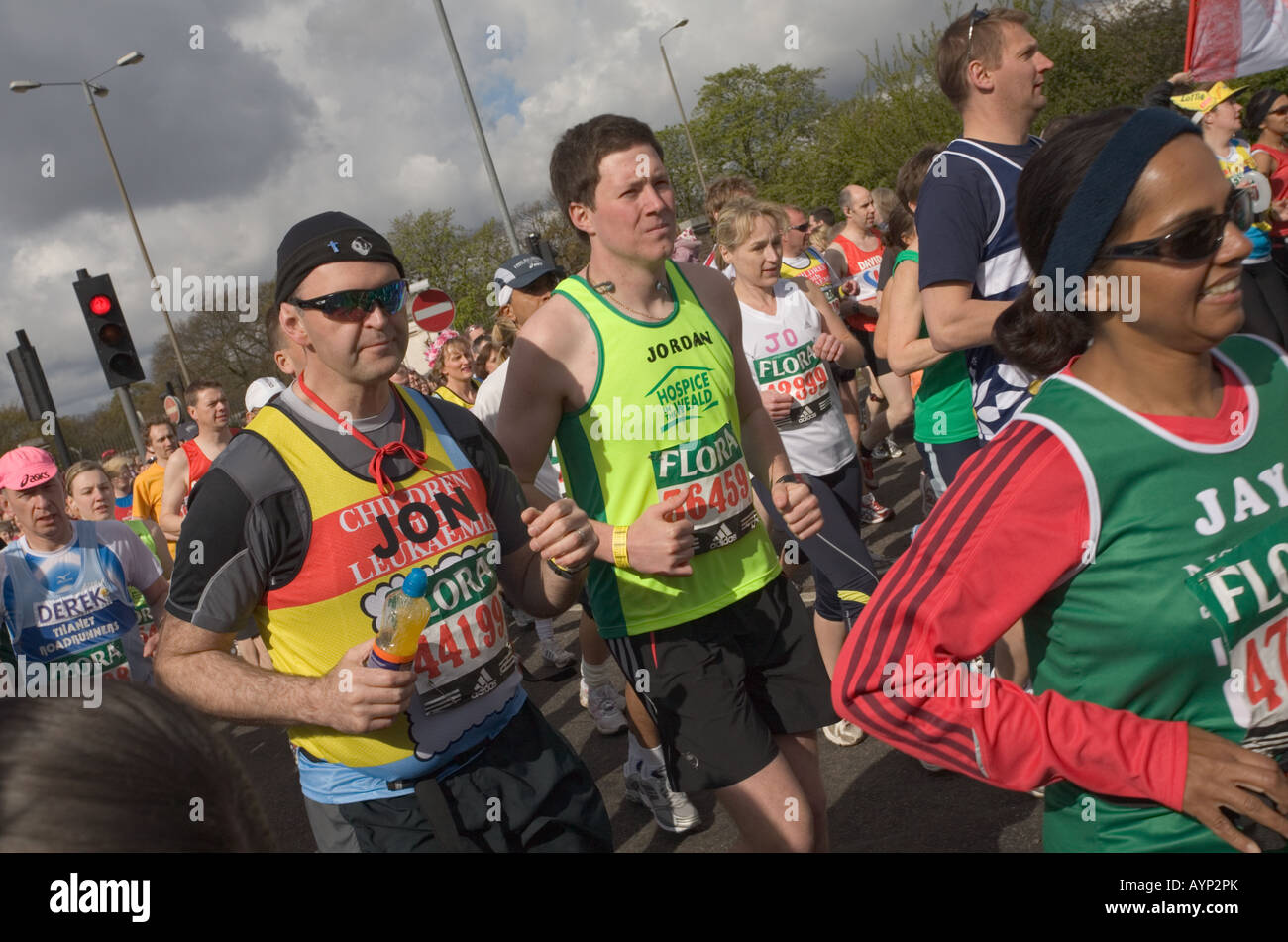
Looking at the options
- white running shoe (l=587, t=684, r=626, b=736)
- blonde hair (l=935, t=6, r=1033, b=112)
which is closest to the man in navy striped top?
blonde hair (l=935, t=6, r=1033, b=112)

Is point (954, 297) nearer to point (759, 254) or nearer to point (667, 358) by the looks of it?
point (667, 358)

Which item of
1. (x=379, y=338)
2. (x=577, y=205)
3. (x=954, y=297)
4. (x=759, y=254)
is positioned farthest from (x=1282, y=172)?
(x=379, y=338)

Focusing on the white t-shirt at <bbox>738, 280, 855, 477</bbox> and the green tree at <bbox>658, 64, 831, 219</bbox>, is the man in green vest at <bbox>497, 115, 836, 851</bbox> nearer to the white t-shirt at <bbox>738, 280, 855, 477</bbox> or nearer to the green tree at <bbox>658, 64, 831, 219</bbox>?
the white t-shirt at <bbox>738, 280, 855, 477</bbox>

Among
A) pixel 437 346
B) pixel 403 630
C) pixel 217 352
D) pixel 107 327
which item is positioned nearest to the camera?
pixel 403 630

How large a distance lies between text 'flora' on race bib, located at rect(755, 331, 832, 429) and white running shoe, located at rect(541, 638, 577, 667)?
2705 mm

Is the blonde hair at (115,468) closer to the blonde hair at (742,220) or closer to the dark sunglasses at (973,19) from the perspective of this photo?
the blonde hair at (742,220)

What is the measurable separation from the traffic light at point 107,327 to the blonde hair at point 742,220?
674 centimetres

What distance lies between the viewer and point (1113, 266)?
172cm

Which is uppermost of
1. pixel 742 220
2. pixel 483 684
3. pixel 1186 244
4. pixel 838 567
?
pixel 742 220

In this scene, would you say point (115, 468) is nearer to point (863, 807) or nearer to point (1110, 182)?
point (863, 807)

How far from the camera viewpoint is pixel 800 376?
516cm

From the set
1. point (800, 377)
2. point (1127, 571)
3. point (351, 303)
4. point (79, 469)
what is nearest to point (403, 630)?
point (351, 303)

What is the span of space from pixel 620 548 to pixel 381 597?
0.77 metres

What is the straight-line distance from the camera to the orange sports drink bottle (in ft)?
6.69
